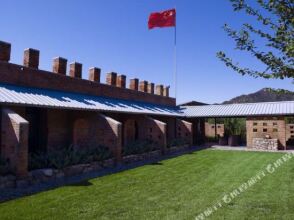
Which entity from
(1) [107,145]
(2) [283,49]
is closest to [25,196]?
(1) [107,145]

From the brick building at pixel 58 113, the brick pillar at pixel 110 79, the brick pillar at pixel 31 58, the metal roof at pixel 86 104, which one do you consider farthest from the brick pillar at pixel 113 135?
the brick pillar at pixel 110 79

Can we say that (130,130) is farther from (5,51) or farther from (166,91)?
(5,51)

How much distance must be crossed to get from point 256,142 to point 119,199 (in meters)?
18.8

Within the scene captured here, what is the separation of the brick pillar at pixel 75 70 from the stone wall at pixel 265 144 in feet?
51.7

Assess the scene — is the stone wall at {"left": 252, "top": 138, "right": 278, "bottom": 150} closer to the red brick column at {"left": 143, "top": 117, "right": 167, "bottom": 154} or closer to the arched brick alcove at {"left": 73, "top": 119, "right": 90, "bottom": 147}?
the red brick column at {"left": 143, "top": 117, "right": 167, "bottom": 154}

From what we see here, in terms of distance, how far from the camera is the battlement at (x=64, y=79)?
1270 cm

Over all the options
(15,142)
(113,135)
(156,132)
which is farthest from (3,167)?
(156,132)

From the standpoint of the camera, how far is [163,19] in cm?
2619

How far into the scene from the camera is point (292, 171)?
40.4 ft

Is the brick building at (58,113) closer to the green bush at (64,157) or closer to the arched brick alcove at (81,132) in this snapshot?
the arched brick alcove at (81,132)

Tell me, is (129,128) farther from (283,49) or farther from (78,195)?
(283,49)

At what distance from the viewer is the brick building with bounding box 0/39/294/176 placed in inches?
388

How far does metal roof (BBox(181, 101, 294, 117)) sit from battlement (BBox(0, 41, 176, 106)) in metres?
6.21

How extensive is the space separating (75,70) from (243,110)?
16169 mm
